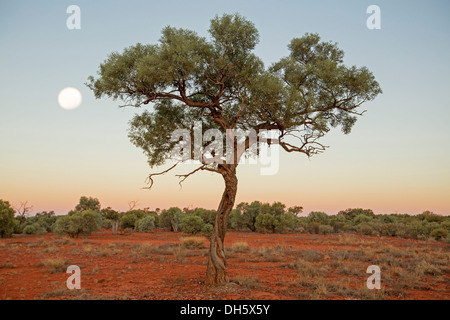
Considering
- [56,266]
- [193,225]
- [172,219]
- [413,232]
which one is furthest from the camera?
[172,219]

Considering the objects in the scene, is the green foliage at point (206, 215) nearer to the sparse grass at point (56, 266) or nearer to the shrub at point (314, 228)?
the shrub at point (314, 228)

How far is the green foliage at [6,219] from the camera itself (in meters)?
30.0

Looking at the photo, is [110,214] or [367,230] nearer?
[367,230]

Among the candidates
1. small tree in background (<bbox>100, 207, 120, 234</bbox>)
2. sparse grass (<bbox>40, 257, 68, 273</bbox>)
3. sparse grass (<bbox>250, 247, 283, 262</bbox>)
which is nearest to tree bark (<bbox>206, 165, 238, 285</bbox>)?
sparse grass (<bbox>250, 247, 283, 262</bbox>)

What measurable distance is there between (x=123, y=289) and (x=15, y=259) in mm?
11184

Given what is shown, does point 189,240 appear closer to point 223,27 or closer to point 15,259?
point 15,259

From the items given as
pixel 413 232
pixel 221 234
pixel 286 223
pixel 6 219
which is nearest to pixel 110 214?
pixel 6 219

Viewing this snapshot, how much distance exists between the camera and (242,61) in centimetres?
1036

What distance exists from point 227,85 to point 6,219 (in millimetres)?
32464

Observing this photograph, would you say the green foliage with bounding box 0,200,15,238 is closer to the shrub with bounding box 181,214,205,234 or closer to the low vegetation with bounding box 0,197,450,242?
the low vegetation with bounding box 0,197,450,242

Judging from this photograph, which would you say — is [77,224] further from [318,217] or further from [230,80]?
[318,217]

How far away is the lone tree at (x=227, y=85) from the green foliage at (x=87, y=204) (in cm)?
4079

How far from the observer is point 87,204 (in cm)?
4691

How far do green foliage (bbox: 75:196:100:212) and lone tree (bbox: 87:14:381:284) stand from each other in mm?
40795
